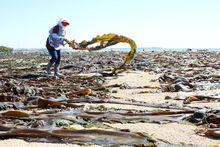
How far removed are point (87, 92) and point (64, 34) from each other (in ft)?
11.9

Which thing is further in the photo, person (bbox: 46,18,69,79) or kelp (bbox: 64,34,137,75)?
kelp (bbox: 64,34,137,75)

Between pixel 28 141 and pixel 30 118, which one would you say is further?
pixel 30 118

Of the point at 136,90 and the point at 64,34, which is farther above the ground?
the point at 64,34

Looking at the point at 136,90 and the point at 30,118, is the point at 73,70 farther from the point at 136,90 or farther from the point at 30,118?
the point at 30,118

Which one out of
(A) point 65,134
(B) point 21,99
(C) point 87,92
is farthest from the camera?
(C) point 87,92

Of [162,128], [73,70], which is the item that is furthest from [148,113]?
[73,70]

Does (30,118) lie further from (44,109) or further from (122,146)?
(122,146)

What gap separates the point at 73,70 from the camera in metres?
14.1

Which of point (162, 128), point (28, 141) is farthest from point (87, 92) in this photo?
point (28, 141)

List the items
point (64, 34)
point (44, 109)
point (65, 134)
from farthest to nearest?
point (64, 34), point (44, 109), point (65, 134)

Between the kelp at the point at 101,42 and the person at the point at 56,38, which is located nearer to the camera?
the person at the point at 56,38

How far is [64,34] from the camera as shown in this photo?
34.1ft

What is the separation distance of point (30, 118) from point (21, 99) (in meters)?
1.80

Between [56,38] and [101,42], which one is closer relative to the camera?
[56,38]
